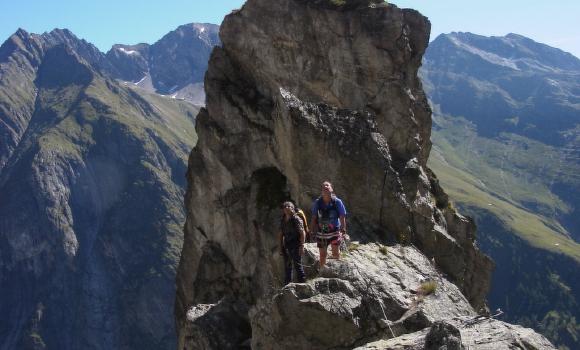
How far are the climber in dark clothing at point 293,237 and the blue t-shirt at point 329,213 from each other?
0.77 m

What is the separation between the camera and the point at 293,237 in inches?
925

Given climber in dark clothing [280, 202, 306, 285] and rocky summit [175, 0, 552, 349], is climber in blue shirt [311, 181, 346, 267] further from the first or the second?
rocky summit [175, 0, 552, 349]

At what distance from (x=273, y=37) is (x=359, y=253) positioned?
26087 millimetres

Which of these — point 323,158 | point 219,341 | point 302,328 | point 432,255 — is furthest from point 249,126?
point 302,328

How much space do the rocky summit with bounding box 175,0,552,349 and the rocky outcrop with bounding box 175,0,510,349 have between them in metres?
0.11

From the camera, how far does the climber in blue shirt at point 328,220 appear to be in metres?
23.0

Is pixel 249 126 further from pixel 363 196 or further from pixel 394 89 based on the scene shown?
pixel 363 196

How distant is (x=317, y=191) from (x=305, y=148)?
8.06 ft

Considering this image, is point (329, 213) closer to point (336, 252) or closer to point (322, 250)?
point (322, 250)

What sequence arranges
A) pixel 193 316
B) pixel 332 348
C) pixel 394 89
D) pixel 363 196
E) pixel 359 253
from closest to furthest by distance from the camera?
1. pixel 332 348
2. pixel 359 253
3. pixel 193 316
4. pixel 363 196
5. pixel 394 89

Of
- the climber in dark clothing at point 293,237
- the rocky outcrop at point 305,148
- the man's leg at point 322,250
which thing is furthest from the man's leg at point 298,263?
the rocky outcrop at point 305,148

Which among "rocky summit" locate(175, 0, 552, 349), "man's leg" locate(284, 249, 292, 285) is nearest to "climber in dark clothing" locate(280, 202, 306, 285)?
"man's leg" locate(284, 249, 292, 285)

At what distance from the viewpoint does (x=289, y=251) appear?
23562mm

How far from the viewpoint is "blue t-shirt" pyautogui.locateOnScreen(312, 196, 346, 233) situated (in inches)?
907
